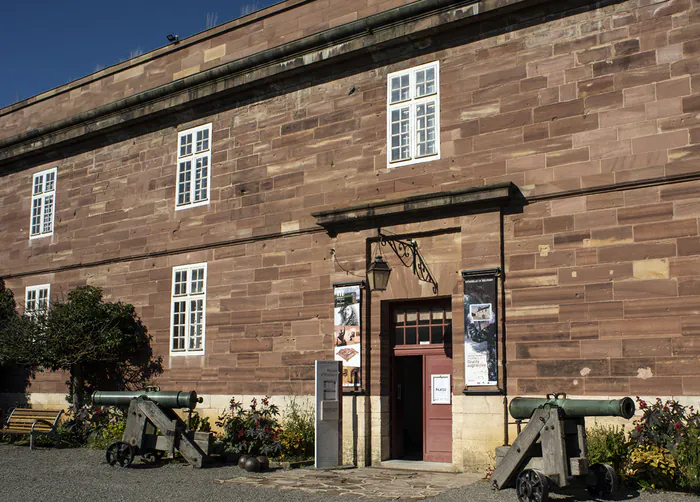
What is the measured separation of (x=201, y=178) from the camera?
17.6 meters

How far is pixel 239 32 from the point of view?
1739 cm

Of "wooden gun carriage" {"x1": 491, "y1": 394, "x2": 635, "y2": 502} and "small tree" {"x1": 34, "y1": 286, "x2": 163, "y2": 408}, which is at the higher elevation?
"small tree" {"x1": 34, "y1": 286, "x2": 163, "y2": 408}

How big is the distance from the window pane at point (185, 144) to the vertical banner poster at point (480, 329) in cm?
779

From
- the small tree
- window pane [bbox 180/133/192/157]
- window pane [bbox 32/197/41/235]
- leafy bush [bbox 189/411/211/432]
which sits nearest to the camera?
leafy bush [bbox 189/411/211/432]

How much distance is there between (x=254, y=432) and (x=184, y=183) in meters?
6.32

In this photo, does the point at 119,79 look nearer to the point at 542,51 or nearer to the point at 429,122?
the point at 429,122

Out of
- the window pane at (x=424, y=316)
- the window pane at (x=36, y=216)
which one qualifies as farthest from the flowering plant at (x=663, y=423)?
the window pane at (x=36, y=216)

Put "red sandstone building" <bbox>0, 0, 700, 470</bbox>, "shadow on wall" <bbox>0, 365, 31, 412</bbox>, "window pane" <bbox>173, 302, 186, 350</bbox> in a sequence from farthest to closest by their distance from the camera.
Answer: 1. "shadow on wall" <bbox>0, 365, 31, 412</bbox>
2. "window pane" <bbox>173, 302, 186, 350</bbox>
3. "red sandstone building" <bbox>0, 0, 700, 470</bbox>

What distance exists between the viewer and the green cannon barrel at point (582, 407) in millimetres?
9633

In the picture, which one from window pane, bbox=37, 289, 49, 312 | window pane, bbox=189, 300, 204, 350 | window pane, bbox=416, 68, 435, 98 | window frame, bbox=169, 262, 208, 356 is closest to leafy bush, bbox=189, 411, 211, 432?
window frame, bbox=169, 262, 208, 356

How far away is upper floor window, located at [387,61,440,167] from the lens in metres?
14.2

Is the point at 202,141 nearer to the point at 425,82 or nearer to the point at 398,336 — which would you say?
the point at 425,82

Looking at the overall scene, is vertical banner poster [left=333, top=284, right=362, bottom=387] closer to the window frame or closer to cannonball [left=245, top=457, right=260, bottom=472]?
cannonball [left=245, top=457, right=260, bottom=472]

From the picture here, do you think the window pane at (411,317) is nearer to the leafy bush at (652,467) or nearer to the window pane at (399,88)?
the window pane at (399,88)
